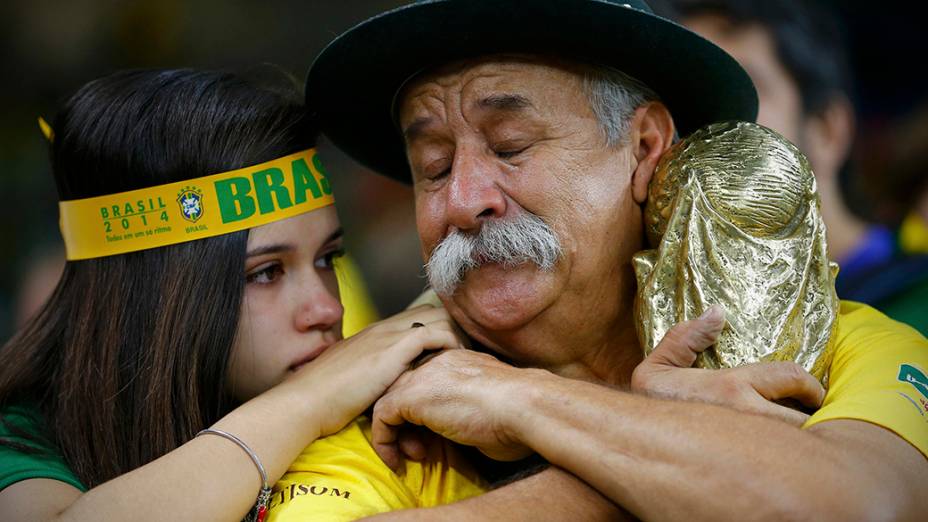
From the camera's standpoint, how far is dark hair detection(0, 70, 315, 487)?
9.39 feet

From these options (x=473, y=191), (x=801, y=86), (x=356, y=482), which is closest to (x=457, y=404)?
(x=356, y=482)

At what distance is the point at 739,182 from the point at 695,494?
2.82 ft

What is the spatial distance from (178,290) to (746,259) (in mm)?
1498

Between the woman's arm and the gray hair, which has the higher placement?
the gray hair

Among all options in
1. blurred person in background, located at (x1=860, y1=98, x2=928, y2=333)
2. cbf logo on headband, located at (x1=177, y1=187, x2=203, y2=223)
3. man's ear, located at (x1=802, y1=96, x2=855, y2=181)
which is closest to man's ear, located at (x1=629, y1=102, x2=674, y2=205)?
cbf logo on headband, located at (x1=177, y1=187, x2=203, y2=223)

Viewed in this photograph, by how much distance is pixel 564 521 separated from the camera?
7.36ft

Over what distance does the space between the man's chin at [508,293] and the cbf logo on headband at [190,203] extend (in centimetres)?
78

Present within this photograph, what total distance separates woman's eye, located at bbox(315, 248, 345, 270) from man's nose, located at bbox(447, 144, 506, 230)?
1.84 ft

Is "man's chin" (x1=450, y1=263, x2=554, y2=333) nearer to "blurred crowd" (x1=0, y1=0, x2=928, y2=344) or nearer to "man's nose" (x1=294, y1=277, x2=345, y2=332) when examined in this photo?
"man's nose" (x1=294, y1=277, x2=345, y2=332)

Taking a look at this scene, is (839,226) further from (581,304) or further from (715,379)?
(715,379)

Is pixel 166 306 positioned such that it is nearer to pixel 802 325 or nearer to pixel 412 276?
pixel 802 325

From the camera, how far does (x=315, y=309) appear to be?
2.93 meters

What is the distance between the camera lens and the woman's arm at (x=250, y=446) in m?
2.37

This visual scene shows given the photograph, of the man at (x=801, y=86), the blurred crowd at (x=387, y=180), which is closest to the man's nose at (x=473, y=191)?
the blurred crowd at (x=387, y=180)
